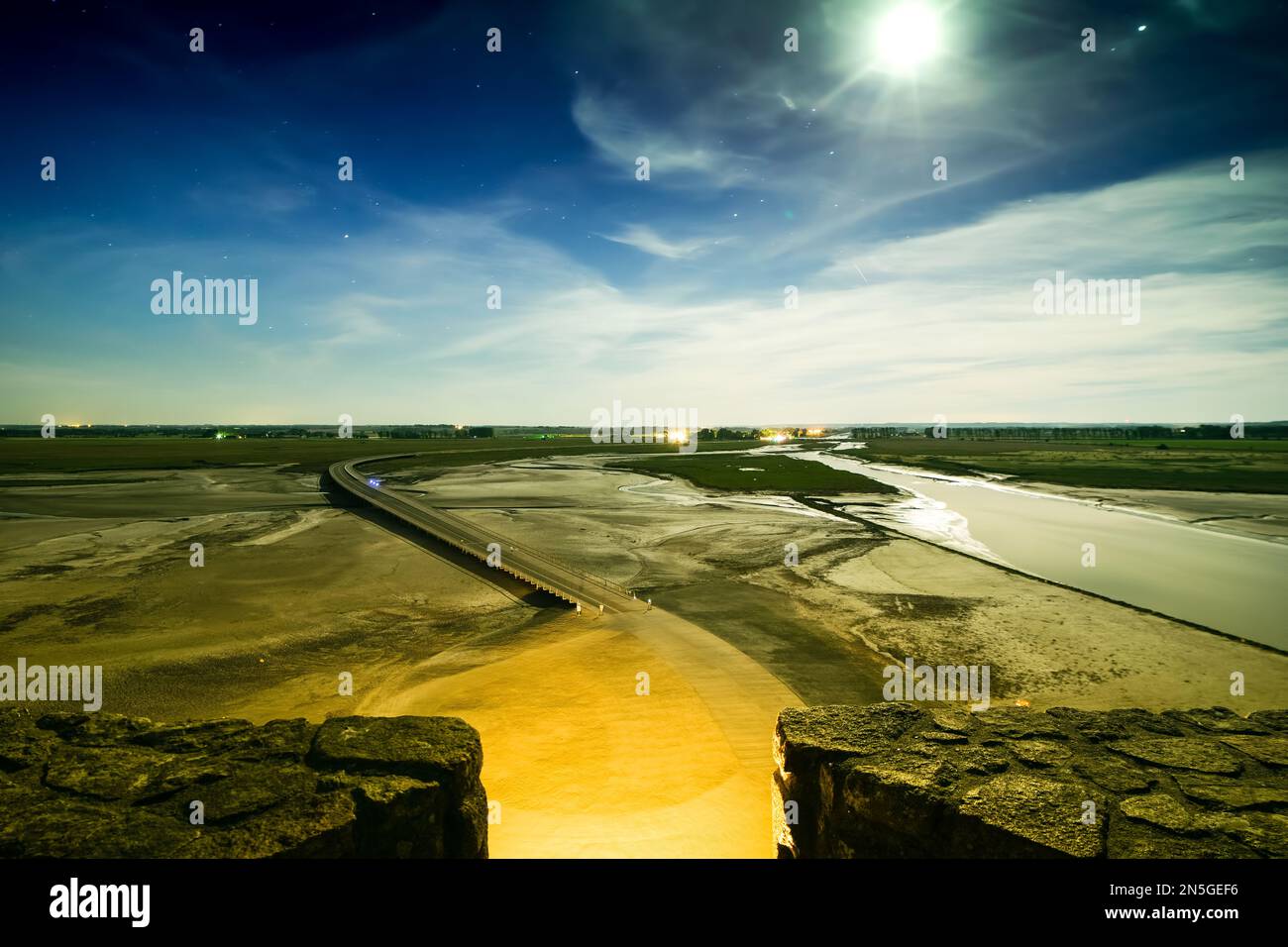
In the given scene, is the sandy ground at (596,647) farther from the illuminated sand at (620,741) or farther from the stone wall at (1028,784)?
the stone wall at (1028,784)

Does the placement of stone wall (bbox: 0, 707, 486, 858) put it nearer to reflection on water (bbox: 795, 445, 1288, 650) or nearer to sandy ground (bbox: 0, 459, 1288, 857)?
sandy ground (bbox: 0, 459, 1288, 857)

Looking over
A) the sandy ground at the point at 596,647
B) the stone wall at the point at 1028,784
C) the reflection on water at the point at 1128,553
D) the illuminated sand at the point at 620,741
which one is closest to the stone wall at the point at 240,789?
the illuminated sand at the point at 620,741

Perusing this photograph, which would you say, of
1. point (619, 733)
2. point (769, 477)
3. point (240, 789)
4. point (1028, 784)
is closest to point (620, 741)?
point (619, 733)

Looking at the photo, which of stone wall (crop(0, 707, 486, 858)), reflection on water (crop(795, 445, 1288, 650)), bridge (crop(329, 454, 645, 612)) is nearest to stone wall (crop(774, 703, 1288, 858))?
stone wall (crop(0, 707, 486, 858))

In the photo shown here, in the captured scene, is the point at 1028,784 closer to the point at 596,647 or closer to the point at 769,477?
the point at 596,647
